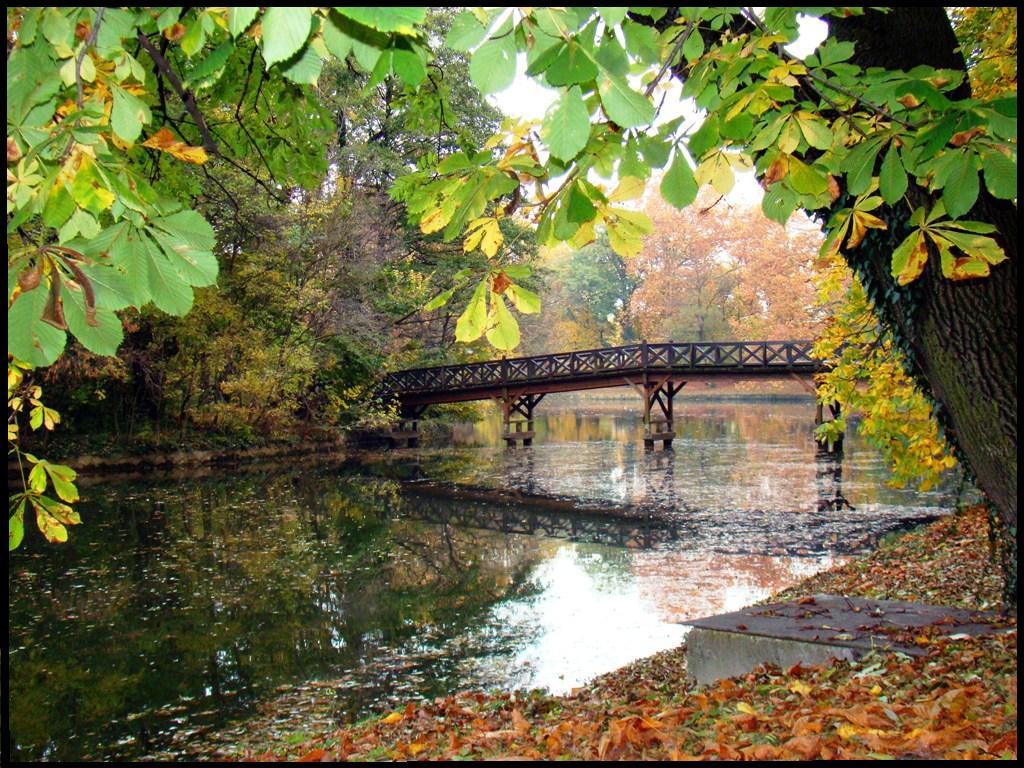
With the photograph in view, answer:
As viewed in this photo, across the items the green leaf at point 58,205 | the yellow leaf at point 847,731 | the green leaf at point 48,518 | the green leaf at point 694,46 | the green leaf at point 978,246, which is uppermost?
the green leaf at point 694,46

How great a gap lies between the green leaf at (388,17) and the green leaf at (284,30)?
0.07 m

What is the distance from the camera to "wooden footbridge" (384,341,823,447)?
26833 mm

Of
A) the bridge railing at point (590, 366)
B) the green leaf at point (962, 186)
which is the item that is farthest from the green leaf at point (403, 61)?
the bridge railing at point (590, 366)

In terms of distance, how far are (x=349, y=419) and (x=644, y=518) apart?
14.7m

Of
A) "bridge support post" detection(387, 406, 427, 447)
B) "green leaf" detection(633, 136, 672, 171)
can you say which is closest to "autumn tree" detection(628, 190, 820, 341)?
"bridge support post" detection(387, 406, 427, 447)

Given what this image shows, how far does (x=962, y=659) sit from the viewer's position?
13.2 ft

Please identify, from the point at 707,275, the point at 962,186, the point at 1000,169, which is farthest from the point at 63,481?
the point at 707,275

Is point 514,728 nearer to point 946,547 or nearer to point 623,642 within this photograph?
point 623,642

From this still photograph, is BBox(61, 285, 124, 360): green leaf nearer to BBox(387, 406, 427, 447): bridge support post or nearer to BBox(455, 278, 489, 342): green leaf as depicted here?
BBox(455, 278, 489, 342): green leaf

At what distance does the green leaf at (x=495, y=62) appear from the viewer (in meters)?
1.76

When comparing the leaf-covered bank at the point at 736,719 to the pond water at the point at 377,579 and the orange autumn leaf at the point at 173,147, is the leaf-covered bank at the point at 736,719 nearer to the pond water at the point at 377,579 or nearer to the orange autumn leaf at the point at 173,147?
the pond water at the point at 377,579

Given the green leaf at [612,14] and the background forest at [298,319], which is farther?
the background forest at [298,319]

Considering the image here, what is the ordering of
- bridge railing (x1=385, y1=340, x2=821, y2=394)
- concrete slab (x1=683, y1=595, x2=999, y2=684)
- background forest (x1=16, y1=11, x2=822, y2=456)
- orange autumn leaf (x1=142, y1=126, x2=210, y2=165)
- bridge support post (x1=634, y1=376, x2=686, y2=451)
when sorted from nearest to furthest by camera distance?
orange autumn leaf (x1=142, y1=126, x2=210, y2=165)
concrete slab (x1=683, y1=595, x2=999, y2=684)
background forest (x1=16, y1=11, x2=822, y2=456)
bridge support post (x1=634, y1=376, x2=686, y2=451)
bridge railing (x1=385, y1=340, x2=821, y2=394)

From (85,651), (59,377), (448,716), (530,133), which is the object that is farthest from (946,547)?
(59,377)
